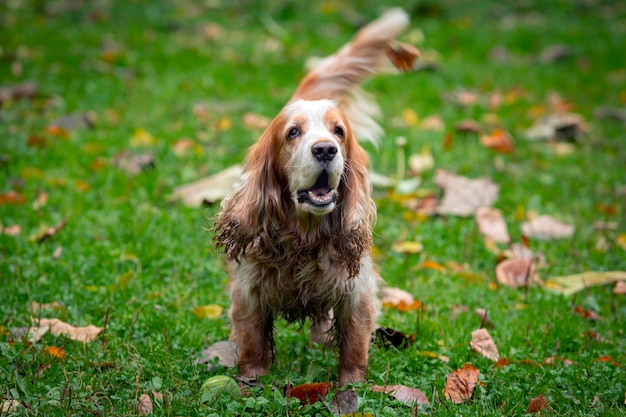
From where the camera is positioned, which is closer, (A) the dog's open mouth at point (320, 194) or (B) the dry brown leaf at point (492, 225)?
(A) the dog's open mouth at point (320, 194)

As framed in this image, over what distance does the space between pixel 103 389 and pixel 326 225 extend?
122cm

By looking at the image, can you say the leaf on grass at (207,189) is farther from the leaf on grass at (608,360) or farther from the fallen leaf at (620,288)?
the leaf on grass at (608,360)

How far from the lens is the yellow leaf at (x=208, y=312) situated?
432 cm

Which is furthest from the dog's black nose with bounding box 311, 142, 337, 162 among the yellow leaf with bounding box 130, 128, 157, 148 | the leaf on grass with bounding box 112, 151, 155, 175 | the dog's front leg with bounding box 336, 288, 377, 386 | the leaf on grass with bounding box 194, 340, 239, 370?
the yellow leaf with bounding box 130, 128, 157, 148

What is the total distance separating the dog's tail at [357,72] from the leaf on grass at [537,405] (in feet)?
6.08

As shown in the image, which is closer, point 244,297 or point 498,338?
point 244,297

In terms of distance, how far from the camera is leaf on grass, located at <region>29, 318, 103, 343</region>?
3.85m

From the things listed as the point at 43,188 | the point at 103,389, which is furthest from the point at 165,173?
the point at 103,389

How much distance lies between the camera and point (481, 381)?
358 cm

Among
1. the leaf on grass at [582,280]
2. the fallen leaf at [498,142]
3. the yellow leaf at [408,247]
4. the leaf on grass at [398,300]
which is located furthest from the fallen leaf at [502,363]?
the fallen leaf at [498,142]

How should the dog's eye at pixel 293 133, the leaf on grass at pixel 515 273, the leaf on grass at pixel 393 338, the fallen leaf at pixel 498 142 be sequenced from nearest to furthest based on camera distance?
the dog's eye at pixel 293 133
the leaf on grass at pixel 393 338
the leaf on grass at pixel 515 273
the fallen leaf at pixel 498 142

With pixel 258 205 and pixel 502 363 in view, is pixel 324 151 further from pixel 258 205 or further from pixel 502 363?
pixel 502 363

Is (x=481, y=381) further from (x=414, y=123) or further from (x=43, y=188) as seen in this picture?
(x=414, y=123)

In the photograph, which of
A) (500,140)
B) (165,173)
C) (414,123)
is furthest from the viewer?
(414,123)
